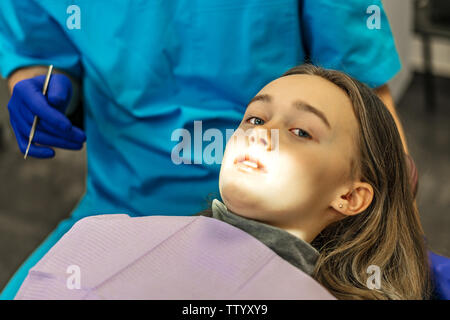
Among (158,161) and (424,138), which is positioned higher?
(158,161)

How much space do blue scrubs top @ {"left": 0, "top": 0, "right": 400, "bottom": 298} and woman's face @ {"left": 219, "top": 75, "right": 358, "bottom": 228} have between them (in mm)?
171

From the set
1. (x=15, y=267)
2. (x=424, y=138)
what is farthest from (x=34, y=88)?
(x=424, y=138)

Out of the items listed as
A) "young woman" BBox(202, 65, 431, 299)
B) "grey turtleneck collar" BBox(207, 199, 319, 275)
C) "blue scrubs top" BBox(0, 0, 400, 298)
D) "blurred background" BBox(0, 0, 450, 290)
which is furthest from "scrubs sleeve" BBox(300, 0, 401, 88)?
"blurred background" BBox(0, 0, 450, 290)

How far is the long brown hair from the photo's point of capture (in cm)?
75

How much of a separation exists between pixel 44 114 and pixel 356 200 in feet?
1.64

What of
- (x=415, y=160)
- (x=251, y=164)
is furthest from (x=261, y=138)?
(x=415, y=160)

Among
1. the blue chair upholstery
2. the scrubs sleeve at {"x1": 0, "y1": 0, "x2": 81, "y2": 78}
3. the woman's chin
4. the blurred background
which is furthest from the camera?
the blurred background

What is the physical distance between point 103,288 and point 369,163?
0.38 meters

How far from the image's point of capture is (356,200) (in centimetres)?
76

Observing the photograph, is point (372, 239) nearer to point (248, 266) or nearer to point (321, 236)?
point (321, 236)

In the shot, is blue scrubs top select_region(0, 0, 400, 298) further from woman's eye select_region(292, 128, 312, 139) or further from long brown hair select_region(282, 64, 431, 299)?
woman's eye select_region(292, 128, 312, 139)

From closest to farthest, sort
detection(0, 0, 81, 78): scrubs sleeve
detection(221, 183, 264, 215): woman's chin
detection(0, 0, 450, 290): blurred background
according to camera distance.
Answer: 1. detection(221, 183, 264, 215): woman's chin
2. detection(0, 0, 81, 78): scrubs sleeve
3. detection(0, 0, 450, 290): blurred background

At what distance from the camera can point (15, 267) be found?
1582 mm

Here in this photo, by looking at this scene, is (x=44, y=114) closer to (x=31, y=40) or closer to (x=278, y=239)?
(x=31, y=40)
